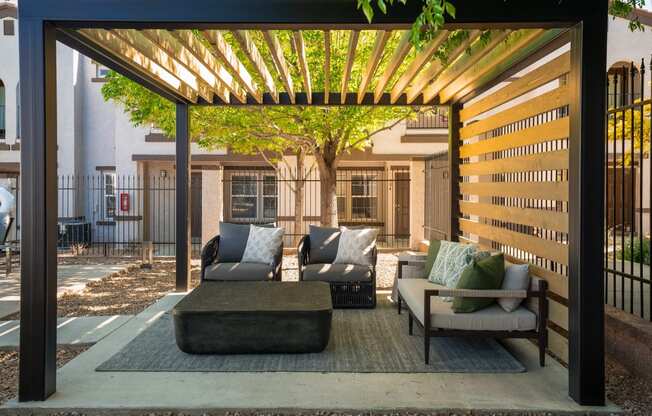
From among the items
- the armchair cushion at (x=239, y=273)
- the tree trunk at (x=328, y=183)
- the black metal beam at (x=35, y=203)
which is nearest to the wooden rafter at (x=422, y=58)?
the armchair cushion at (x=239, y=273)

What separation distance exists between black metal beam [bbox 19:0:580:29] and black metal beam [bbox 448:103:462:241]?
376cm

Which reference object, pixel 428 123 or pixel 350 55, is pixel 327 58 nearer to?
pixel 350 55

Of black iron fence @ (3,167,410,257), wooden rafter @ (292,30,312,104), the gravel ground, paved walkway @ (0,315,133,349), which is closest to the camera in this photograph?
the gravel ground

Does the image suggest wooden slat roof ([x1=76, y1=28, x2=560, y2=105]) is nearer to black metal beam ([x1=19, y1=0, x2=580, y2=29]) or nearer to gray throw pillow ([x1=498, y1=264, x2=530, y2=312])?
black metal beam ([x1=19, y1=0, x2=580, y2=29])

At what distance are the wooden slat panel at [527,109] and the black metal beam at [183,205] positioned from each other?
12.7ft

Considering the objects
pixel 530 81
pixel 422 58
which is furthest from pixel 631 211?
pixel 422 58

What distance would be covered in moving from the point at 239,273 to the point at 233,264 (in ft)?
0.96

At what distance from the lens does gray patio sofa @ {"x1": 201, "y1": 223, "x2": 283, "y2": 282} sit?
6.64 m

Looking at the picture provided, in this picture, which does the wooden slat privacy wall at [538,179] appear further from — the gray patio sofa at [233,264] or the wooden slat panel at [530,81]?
the gray patio sofa at [233,264]

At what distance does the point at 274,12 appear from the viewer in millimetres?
3578

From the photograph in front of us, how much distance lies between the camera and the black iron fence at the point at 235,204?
14836mm

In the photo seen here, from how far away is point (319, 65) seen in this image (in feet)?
26.9

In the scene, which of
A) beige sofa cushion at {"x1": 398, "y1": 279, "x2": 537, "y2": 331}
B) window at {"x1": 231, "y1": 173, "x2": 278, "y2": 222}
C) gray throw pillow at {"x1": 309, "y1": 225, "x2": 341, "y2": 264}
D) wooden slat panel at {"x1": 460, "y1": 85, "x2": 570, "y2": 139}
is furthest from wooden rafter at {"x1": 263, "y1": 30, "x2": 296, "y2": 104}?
window at {"x1": 231, "y1": 173, "x2": 278, "y2": 222}

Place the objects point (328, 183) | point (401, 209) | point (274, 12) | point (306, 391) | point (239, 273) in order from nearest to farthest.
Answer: point (274, 12)
point (306, 391)
point (239, 273)
point (328, 183)
point (401, 209)
